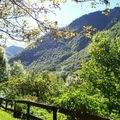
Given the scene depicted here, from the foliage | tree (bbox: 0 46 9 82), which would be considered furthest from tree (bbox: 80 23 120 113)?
tree (bbox: 0 46 9 82)

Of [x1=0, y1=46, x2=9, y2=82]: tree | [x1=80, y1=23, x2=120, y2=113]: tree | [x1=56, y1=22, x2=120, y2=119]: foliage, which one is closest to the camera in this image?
[x1=56, y1=22, x2=120, y2=119]: foliage

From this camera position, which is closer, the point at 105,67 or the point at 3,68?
the point at 105,67

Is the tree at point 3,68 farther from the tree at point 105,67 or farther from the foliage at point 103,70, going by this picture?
the tree at point 105,67

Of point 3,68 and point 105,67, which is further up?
point 3,68

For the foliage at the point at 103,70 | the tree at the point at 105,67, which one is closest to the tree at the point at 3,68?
the foliage at the point at 103,70

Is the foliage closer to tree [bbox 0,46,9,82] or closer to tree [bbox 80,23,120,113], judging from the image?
tree [bbox 80,23,120,113]

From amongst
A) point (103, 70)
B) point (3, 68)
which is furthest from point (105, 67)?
point (3, 68)

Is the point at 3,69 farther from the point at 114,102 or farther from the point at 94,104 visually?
the point at 94,104

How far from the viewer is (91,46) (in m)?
52.1

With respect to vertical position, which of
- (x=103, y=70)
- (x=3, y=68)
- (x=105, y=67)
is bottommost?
(x=103, y=70)

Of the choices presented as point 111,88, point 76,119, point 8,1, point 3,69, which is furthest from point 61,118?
point 3,69

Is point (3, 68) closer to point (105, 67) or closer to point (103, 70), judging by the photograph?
point (103, 70)

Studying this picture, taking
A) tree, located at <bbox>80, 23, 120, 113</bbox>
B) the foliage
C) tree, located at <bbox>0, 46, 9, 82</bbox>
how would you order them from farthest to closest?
tree, located at <bbox>0, 46, 9, 82</bbox> < tree, located at <bbox>80, 23, 120, 113</bbox> < the foliage

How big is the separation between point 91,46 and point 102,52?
305 cm
